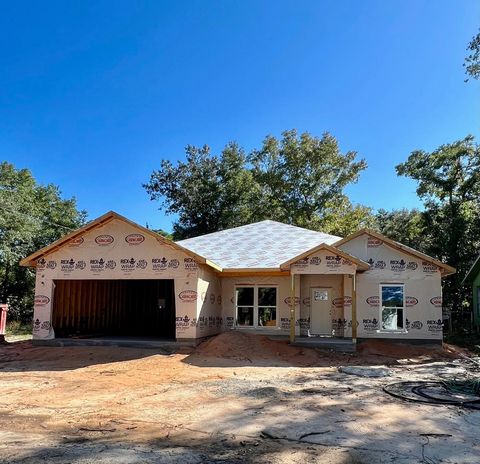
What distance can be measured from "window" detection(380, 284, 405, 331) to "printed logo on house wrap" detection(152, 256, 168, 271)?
24.7 feet

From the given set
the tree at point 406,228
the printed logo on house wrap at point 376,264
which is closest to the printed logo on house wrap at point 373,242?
the printed logo on house wrap at point 376,264

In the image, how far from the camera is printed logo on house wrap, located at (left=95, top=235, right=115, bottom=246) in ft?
52.7

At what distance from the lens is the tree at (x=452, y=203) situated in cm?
2728

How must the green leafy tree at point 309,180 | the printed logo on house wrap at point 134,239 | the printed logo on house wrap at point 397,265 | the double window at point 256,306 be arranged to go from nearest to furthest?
1. the printed logo on house wrap at point 134,239
2. the printed logo on house wrap at point 397,265
3. the double window at point 256,306
4. the green leafy tree at point 309,180

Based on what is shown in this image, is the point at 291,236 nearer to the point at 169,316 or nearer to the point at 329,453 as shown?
the point at 169,316

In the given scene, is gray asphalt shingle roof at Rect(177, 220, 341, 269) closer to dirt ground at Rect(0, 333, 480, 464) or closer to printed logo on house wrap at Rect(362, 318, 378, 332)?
printed logo on house wrap at Rect(362, 318, 378, 332)

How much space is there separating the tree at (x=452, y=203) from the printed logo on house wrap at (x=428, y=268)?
12215 mm

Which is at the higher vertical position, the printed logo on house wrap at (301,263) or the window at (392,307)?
the printed logo on house wrap at (301,263)

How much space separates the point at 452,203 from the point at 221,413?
25.8m

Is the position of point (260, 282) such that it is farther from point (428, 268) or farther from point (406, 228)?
point (406, 228)

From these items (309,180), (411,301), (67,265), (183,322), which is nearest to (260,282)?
(183,322)

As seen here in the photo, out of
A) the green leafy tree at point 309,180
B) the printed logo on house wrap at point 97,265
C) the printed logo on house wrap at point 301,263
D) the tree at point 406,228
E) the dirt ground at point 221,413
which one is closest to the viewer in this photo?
the dirt ground at point 221,413

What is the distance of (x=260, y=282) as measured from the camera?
57.6ft

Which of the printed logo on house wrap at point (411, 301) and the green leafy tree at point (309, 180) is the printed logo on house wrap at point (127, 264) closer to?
the printed logo on house wrap at point (411, 301)
